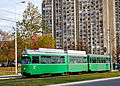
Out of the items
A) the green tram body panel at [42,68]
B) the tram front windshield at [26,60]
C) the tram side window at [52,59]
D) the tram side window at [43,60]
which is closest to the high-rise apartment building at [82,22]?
the tram side window at [52,59]

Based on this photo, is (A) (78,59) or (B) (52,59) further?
(A) (78,59)

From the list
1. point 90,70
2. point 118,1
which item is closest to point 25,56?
point 90,70

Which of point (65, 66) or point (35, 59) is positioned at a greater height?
point (35, 59)

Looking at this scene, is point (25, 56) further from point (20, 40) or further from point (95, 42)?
point (95, 42)

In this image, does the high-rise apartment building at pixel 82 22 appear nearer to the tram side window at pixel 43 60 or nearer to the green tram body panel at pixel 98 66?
the green tram body panel at pixel 98 66

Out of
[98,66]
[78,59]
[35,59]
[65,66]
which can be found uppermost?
[35,59]

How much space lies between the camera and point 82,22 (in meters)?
127

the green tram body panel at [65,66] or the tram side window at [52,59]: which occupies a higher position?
the tram side window at [52,59]

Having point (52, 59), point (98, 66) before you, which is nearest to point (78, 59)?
point (98, 66)

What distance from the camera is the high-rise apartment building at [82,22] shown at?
12469 centimetres

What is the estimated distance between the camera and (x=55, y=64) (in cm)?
2942

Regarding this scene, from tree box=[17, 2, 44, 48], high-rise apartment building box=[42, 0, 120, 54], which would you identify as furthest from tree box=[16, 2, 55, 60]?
high-rise apartment building box=[42, 0, 120, 54]

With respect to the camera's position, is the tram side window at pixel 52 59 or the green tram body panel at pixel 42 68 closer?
the green tram body panel at pixel 42 68

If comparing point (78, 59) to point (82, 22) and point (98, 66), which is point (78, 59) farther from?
point (82, 22)
